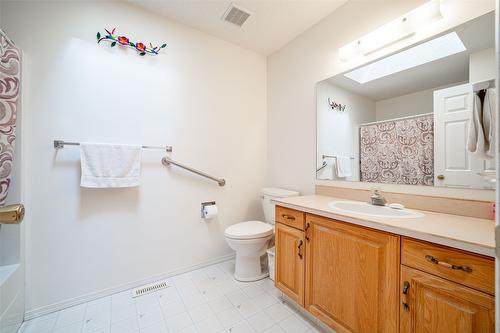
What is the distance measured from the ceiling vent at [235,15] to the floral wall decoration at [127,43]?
24.4 inches

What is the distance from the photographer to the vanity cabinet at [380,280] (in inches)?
28.3

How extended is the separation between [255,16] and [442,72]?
1464 mm

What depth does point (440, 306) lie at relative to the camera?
78 cm

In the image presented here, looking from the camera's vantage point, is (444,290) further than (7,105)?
No

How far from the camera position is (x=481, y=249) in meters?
0.69

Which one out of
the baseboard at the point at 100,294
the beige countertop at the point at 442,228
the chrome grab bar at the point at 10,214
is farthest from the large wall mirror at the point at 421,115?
the chrome grab bar at the point at 10,214

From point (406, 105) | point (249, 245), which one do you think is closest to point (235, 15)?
point (406, 105)

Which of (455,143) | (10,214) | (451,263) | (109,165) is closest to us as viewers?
(10,214)

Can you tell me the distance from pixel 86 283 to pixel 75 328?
31 centimetres

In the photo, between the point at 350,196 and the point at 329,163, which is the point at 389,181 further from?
the point at 329,163

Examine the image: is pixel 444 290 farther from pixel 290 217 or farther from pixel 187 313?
pixel 187 313

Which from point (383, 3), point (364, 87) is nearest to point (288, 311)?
point (364, 87)

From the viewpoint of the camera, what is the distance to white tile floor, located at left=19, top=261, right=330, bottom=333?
4.24 ft

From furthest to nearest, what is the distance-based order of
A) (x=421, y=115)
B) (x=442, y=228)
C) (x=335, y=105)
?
1. (x=335, y=105)
2. (x=421, y=115)
3. (x=442, y=228)
